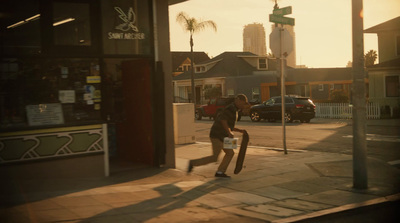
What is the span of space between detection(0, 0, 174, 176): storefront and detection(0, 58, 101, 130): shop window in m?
0.02

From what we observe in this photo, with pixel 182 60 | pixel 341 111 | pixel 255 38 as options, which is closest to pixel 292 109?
pixel 341 111

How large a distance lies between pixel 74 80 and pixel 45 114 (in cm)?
94

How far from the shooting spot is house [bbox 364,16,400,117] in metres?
34.4

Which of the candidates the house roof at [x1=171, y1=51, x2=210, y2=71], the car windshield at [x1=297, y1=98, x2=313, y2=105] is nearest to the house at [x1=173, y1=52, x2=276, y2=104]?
the house roof at [x1=171, y1=51, x2=210, y2=71]

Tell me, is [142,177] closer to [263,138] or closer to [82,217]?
[82,217]

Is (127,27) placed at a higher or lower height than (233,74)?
lower

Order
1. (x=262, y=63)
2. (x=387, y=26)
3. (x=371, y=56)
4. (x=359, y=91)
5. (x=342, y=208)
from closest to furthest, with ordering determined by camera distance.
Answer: (x=342, y=208), (x=359, y=91), (x=387, y=26), (x=262, y=63), (x=371, y=56)

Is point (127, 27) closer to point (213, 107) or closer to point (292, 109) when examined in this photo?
point (292, 109)

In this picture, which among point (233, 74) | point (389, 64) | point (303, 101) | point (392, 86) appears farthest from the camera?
point (233, 74)

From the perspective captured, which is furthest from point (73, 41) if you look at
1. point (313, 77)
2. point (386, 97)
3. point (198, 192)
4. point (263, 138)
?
point (313, 77)

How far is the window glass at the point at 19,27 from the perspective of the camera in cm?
896

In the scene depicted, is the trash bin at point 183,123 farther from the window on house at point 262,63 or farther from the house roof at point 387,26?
the window on house at point 262,63

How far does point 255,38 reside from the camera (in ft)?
604

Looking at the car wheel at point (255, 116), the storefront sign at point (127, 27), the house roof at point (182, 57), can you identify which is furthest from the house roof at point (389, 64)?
the house roof at point (182, 57)
